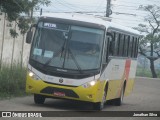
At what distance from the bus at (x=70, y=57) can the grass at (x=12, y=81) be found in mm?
3476

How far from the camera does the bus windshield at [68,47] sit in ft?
64.4

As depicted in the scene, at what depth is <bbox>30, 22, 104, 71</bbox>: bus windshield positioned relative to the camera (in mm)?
19625

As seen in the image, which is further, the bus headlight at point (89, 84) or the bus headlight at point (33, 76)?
the bus headlight at point (33, 76)

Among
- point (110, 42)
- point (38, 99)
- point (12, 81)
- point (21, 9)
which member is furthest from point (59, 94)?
point (12, 81)

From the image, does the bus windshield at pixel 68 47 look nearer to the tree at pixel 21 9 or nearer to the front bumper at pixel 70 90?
the front bumper at pixel 70 90

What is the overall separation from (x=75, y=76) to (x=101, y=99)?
5.23 feet

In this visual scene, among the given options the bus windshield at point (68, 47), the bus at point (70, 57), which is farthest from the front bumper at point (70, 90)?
the bus windshield at point (68, 47)

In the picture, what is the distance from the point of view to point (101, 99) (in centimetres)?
2053

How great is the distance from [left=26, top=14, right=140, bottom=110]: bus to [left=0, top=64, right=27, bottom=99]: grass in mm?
3476

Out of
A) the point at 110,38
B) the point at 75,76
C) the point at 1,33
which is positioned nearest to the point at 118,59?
the point at 110,38

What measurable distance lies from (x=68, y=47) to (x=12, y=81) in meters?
6.01

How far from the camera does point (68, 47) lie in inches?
779

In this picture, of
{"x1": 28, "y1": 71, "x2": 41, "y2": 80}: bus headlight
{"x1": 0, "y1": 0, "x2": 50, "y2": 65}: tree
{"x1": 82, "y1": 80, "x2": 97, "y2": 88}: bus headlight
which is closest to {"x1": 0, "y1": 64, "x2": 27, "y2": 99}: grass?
{"x1": 0, "y1": 0, "x2": 50, "y2": 65}: tree

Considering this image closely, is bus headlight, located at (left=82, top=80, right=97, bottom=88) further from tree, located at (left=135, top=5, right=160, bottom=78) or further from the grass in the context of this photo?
tree, located at (left=135, top=5, right=160, bottom=78)
